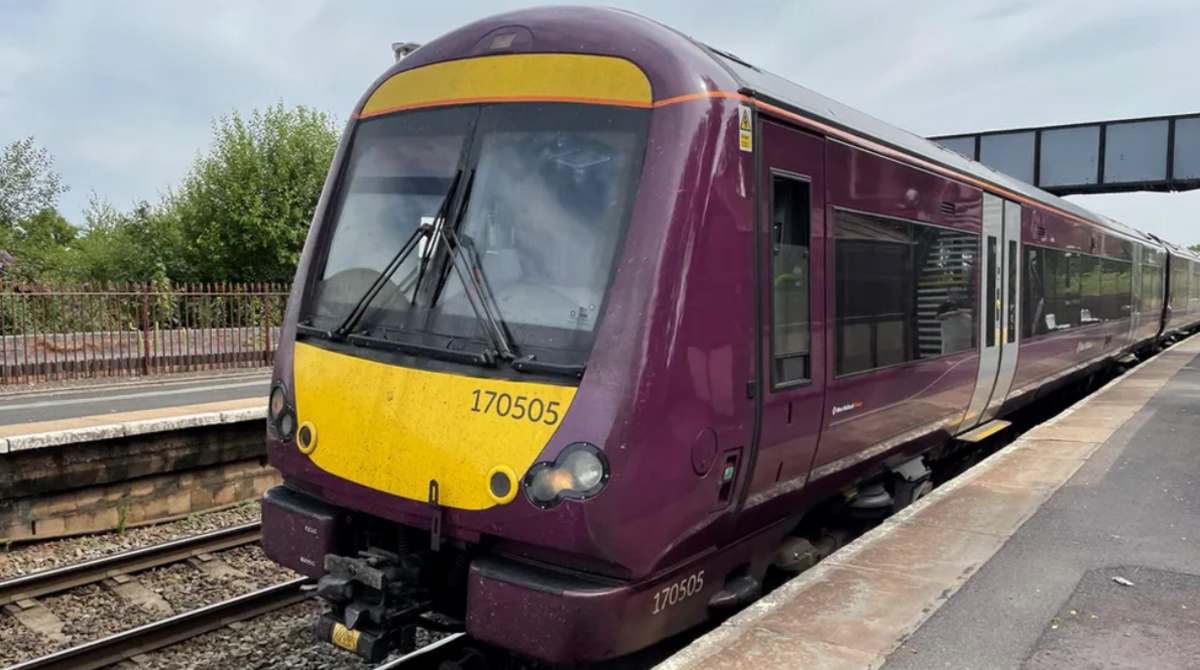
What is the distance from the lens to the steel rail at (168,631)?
493cm

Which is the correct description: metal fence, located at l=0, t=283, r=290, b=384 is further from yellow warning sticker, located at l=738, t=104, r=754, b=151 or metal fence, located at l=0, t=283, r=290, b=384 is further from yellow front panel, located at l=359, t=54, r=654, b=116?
yellow warning sticker, located at l=738, t=104, r=754, b=151

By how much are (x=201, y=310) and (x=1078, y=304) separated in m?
16.5

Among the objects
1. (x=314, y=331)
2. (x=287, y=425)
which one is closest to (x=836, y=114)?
(x=314, y=331)

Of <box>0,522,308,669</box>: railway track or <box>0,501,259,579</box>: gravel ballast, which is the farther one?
<box>0,501,259,579</box>: gravel ballast

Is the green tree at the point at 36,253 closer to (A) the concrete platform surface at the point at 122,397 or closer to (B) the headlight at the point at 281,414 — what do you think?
(A) the concrete platform surface at the point at 122,397

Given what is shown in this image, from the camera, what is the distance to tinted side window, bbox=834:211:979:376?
15.2 feet

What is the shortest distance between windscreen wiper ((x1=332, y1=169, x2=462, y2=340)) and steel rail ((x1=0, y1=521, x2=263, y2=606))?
2.04 metres

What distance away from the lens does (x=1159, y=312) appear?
19.2 metres

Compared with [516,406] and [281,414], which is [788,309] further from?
[281,414]

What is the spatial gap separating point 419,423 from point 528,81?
155 cm

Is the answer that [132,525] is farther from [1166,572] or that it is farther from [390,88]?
[1166,572]

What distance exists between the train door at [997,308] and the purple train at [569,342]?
2669 millimetres

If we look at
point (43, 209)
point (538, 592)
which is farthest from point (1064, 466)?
point (43, 209)

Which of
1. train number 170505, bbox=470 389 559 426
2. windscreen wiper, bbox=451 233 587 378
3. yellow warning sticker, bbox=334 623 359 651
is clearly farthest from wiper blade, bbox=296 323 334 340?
yellow warning sticker, bbox=334 623 359 651
